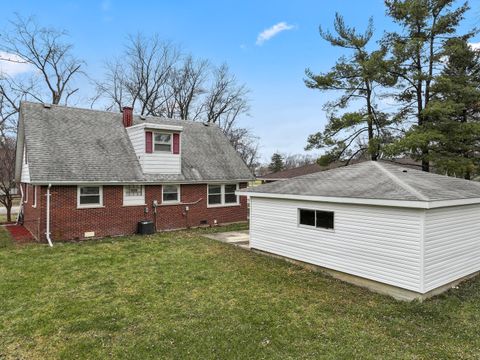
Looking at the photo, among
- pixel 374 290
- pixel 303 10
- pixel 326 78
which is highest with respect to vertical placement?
pixel 303 10

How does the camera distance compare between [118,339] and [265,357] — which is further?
[118,339]

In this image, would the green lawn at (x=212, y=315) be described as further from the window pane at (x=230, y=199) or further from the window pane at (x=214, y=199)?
the window pane at (x=230, y=199)

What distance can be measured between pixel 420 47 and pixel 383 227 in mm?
12307

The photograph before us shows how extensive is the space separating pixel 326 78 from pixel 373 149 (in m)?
4.38

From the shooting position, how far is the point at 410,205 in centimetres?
646

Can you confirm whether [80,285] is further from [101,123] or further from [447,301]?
[101,123]

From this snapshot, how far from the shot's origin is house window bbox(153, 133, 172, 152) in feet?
47.5

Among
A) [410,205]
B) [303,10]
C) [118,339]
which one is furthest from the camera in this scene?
[303,10]

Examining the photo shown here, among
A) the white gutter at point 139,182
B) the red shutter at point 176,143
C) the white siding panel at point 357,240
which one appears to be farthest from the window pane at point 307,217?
the red shutter at point 176,143

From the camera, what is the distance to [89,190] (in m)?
12.7

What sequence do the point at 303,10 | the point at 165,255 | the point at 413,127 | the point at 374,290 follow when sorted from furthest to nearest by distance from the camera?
1. the point at 413,127
2. the point at 303,10
3. the point at 165,255
4. the point at 374,290

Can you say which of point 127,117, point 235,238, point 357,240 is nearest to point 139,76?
point 127,117

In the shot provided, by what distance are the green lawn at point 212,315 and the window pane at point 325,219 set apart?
127 centimetres

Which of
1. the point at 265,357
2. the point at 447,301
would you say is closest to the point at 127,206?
the point at 265,357
